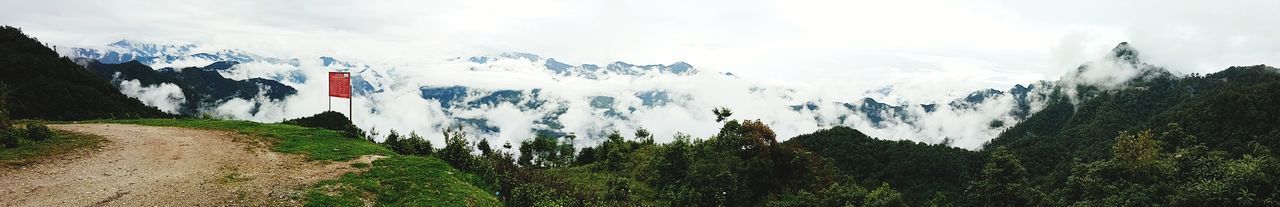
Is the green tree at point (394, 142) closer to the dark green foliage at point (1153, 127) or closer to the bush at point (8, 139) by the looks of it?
the bush at point (8, 139)

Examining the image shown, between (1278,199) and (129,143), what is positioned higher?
(129,143)

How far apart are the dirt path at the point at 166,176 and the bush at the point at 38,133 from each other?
5.41ft

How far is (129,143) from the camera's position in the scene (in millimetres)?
22578

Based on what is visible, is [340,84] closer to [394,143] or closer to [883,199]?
[394,143]

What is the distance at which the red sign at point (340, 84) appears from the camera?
92.3ft

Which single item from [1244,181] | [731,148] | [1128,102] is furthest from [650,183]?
[1128,102]

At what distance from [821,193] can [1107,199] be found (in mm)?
15370

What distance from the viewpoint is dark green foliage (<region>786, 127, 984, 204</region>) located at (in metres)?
118

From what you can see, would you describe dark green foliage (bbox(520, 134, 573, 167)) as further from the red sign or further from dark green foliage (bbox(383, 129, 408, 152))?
the red sign

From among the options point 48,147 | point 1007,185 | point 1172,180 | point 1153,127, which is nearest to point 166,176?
point 48,147

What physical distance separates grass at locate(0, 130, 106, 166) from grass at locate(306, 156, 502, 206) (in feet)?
26.5

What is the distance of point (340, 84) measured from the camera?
28.5 metres

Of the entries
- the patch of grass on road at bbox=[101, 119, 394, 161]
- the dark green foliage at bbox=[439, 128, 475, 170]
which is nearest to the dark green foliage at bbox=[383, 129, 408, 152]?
the patch of grass on road at bbox=[101, 119, 394, 161]

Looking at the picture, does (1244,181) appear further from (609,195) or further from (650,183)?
(650,183)
